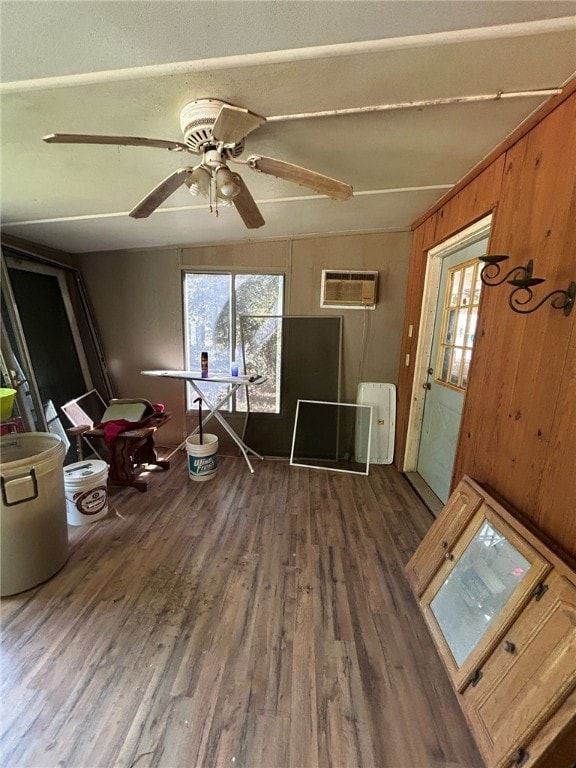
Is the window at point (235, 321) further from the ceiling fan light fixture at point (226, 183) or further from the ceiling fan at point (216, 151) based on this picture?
the ceiling fan light fixture at point (226, 183)

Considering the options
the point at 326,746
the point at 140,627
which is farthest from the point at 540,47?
the point at 140,627

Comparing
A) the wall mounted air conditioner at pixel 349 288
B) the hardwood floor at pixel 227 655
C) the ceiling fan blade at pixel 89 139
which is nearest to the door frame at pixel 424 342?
the wall mounted air conditioner at pixel 349 288

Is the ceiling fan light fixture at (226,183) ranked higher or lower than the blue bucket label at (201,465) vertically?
higher

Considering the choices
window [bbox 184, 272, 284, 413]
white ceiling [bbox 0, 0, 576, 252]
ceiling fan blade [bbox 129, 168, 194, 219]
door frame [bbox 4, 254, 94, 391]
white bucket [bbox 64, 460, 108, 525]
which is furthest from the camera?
window [bbox 184, 272, 284, 413]

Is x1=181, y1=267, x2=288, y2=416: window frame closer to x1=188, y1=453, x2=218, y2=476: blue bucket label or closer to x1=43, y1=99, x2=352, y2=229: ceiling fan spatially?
x1=188, y1=453, x2=218, y2=476: blue bucket label

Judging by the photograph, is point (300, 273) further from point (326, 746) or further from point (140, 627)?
point (326, 746)

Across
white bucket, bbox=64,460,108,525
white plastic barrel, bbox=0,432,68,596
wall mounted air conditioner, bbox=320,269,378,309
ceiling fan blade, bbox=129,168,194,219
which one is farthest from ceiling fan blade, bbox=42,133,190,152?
wall mounted air conditioner, bbox=320,269,378,309

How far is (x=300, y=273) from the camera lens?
319 cm

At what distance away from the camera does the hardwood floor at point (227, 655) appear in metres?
1.09

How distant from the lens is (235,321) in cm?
330

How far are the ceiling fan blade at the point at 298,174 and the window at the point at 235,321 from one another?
1915 mm

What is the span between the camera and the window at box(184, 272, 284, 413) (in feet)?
10.7

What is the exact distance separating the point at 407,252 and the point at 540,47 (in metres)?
2.12

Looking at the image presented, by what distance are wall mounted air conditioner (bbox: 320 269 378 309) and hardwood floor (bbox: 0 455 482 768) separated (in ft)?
6.67
